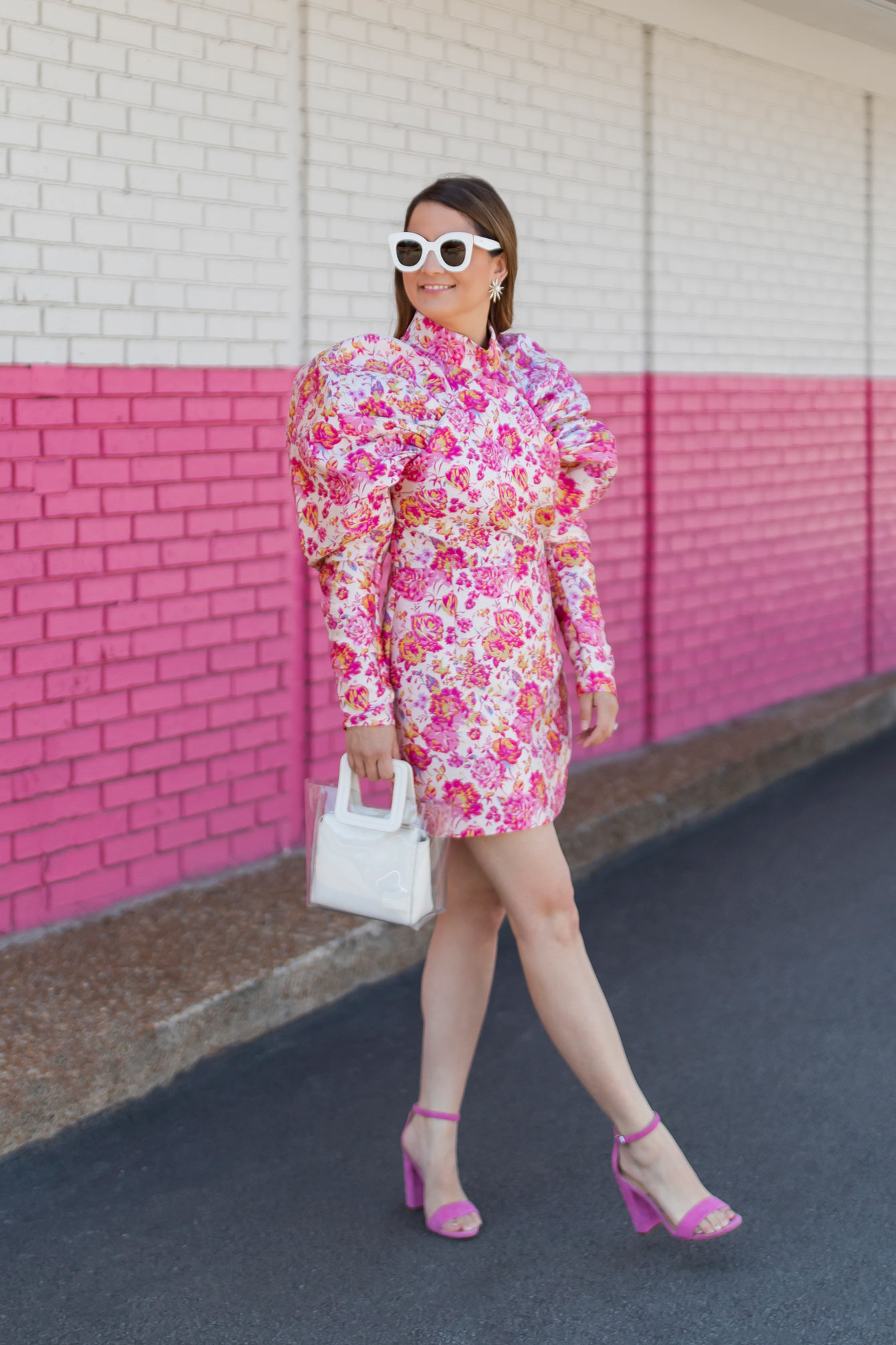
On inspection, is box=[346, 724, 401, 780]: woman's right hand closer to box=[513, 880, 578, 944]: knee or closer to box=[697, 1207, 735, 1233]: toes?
box=[513, 880, 578, 944]: knee

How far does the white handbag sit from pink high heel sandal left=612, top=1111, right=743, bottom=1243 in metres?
0.63

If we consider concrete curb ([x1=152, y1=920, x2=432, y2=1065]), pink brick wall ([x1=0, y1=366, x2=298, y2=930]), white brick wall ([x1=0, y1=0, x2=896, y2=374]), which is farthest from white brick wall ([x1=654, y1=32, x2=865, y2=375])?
concrete curb ([x1=152, y1=920, x2=432, y2=1065])

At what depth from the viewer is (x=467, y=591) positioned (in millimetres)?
3092

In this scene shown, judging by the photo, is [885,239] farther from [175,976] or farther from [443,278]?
[443,278]

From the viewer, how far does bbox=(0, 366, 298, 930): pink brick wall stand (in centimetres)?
461

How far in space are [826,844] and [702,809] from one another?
2.18 feet

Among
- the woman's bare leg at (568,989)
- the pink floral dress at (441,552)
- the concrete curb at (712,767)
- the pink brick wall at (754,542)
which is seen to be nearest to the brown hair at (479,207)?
the pink floral dress at (441,552)

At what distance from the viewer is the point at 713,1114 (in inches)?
152

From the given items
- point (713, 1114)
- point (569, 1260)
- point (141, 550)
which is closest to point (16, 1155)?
point (569, 1260)

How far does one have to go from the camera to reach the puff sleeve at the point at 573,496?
3.31m

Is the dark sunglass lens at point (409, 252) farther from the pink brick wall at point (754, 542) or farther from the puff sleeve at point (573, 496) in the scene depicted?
Answer: the pink brick wall at point (754, 542)

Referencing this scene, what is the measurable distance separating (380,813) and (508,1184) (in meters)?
1.03

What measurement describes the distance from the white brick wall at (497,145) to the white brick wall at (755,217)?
0.98ft

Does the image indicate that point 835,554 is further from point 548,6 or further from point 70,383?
point 70,383
